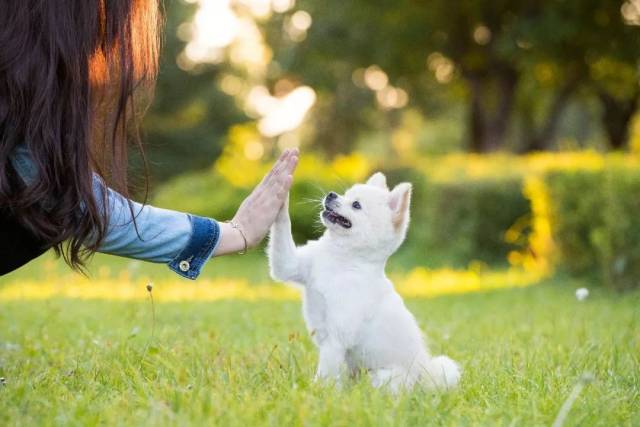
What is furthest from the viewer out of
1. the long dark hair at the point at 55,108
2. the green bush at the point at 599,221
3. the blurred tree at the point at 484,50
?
the blurred tree at the point at 484,50

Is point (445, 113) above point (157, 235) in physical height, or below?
below

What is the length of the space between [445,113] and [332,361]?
32021 millimetres

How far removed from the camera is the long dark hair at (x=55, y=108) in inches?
120

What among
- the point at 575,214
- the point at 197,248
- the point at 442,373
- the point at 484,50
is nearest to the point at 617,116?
the point at 484,50

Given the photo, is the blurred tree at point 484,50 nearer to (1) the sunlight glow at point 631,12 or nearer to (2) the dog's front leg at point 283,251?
(1) the sunlight glow at point 631,12

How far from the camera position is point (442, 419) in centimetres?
295

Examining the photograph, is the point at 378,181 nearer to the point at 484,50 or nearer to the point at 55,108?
the point at 55,108

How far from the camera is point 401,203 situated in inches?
150

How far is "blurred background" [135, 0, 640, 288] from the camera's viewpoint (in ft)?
30.9

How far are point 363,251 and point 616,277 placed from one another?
5283 mm

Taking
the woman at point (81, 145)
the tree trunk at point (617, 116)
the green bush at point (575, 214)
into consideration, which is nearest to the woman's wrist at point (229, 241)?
the woman at point (81, 145)

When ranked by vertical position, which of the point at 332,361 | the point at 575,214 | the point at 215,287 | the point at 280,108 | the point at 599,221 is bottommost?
the point at 280,108

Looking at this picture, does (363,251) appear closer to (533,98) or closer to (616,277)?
(616,277)

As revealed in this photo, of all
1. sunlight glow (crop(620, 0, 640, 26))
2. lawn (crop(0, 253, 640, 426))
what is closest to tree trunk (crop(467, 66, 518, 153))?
sunlight glow (crop(620, 0, 640, 26))
